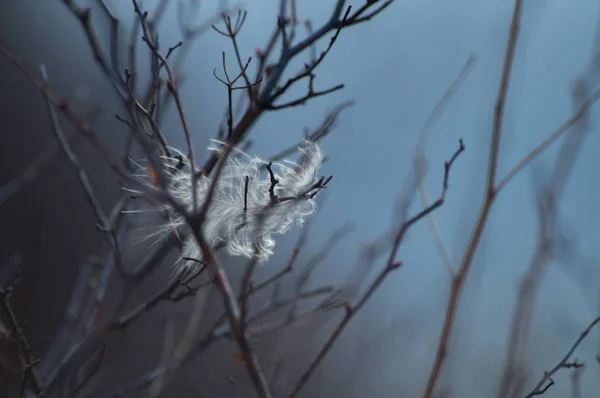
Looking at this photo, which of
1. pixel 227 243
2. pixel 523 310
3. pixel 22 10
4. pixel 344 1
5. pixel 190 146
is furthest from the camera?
pixel 22 10

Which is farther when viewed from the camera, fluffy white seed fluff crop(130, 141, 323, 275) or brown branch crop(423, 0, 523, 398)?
fluffy white seed fluff crop(130, 141, 323, 275)

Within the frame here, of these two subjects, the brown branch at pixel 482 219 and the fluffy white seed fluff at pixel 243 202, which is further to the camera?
the fluffy white seed fluff at pixel 243 202

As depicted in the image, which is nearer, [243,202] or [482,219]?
[482,219]

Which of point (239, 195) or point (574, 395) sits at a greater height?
point (239, 195)

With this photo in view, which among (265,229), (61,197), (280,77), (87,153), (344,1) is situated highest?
(87,153)

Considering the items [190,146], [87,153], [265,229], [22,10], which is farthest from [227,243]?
[22,10]

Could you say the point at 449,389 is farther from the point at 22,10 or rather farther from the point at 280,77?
the point at 22,10

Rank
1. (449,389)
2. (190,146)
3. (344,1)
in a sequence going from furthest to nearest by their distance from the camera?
(449,389) < (344,1) < (190,146)

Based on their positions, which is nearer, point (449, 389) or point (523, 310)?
point (523, 310)
